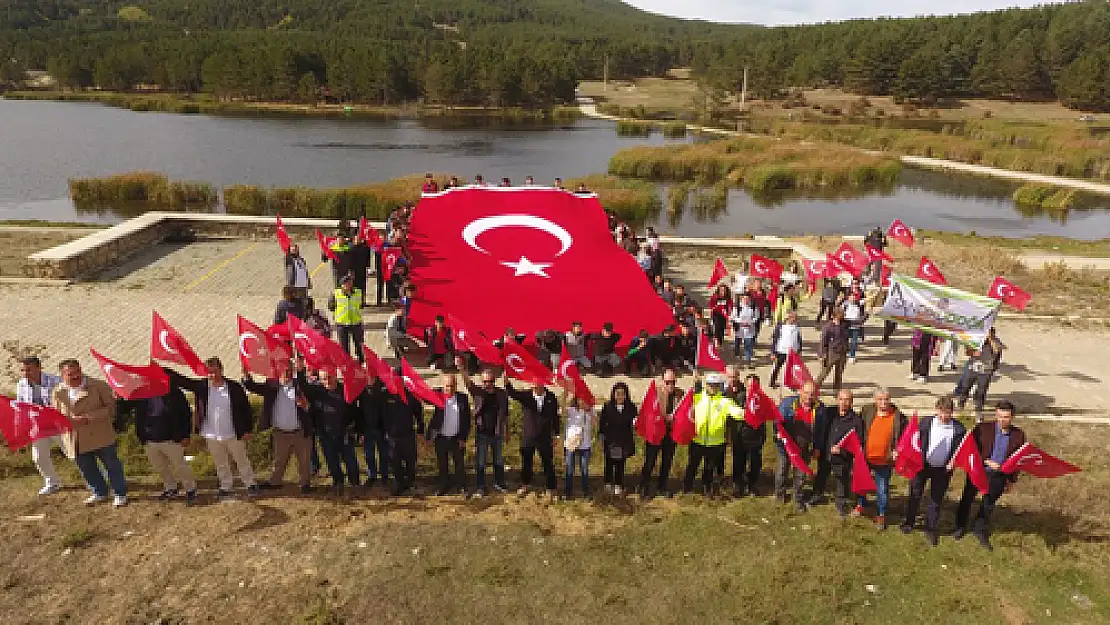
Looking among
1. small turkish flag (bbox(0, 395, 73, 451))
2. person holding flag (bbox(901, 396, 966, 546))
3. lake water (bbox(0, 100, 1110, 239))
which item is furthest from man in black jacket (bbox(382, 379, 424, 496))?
lake water (bbox(0, 100, 1110, 239))

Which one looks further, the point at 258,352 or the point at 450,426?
the point at 258,352

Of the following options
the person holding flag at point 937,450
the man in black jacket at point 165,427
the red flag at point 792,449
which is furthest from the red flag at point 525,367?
the person holding flag at point 937,450


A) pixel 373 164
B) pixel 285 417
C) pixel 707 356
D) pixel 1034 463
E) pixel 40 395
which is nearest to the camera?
pixel 1034 463

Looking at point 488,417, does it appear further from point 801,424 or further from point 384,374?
point 801,424

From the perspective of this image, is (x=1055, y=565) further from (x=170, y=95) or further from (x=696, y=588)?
(x=170, y=95)

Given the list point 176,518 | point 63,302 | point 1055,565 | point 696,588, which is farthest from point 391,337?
point 1055,565

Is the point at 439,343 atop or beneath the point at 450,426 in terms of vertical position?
beneath

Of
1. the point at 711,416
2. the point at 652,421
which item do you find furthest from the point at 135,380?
the point at 711,416

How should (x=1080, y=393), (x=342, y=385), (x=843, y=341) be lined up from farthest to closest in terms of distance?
1. (x=1080, y=393)
2. (x=843, y=341)
3. (x=342, y=385)
